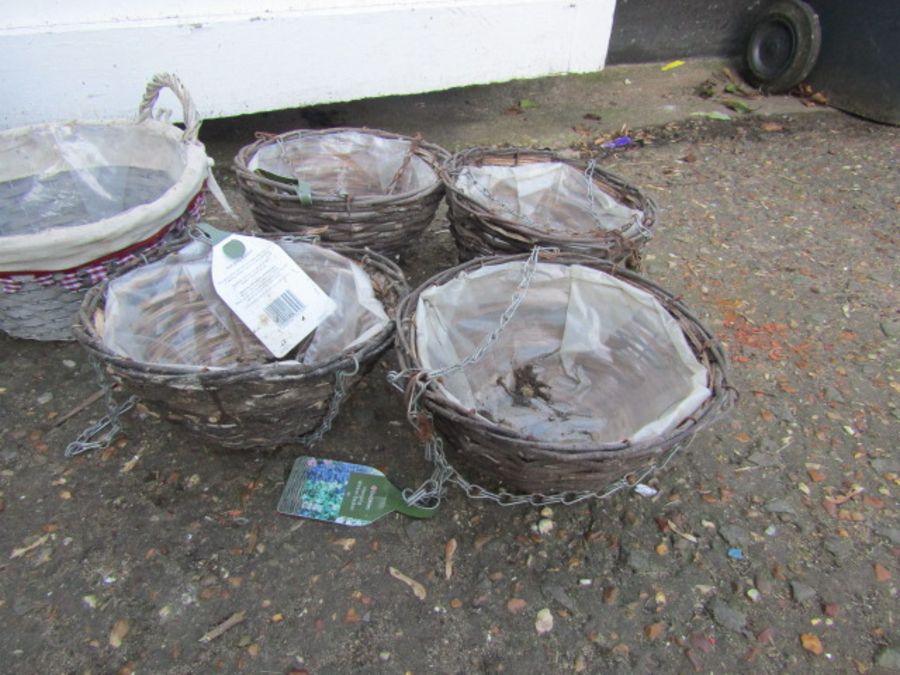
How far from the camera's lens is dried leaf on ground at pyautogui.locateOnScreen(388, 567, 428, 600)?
4.20 feet

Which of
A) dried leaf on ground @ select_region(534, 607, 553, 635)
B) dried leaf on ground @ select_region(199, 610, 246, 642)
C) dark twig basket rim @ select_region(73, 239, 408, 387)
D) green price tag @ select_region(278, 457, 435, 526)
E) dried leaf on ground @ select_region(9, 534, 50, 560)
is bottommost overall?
dried leaf on ground @ select_region(534, 607, 553, 635)

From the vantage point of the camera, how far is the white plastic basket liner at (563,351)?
1424mm

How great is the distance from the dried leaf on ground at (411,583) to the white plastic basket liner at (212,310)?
1.58ft

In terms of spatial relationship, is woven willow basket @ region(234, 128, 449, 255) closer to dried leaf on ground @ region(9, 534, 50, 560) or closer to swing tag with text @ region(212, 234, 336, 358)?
swing tag with text @ region(212, 234, 336, 358)

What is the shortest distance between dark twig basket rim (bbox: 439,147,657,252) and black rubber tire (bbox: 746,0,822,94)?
8.58 ft

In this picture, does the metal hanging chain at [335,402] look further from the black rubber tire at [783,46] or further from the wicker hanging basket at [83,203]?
the black rubber tire at [783,46]

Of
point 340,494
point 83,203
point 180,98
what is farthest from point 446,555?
point 83,203

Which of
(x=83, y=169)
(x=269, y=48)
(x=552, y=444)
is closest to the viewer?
(x=552, y=444)

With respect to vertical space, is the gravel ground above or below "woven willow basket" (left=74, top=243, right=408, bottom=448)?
below

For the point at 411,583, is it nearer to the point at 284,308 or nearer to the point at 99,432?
the point at 284,308

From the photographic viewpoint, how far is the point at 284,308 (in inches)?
59.5

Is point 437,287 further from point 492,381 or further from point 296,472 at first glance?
point 296,472

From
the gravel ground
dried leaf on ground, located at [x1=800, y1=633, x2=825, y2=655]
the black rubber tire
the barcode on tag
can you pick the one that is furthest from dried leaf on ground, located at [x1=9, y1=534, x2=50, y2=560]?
the black rubber tire

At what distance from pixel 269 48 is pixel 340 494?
1.88 metres
